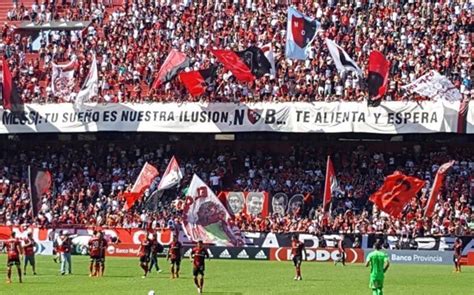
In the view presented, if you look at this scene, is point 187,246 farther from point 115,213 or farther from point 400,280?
point 400,280

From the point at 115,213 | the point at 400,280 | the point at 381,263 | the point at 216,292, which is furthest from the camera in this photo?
the point at 115,213

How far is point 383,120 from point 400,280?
17650mm

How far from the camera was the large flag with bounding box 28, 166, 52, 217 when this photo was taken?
59312mm

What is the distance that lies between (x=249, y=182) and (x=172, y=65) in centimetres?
746

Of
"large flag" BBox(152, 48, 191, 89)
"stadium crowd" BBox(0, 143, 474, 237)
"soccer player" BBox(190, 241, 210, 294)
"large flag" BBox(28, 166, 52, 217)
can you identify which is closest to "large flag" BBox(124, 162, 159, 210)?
"stadium crowd" BBox(0, 143, 474, 237)

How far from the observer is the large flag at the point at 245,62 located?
58000 millimetres

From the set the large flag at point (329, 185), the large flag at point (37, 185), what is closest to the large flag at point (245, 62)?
the large flag at point (329, 185)

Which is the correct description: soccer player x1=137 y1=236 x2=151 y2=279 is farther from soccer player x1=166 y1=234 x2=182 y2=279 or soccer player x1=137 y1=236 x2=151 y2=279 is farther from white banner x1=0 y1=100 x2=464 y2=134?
white banner x1=0 y1=100 x2=464 y2=134

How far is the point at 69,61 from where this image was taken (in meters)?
67.3

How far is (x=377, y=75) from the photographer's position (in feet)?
185

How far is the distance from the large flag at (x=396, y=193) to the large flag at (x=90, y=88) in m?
16.1

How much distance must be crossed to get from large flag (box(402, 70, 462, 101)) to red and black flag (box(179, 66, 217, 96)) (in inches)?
376

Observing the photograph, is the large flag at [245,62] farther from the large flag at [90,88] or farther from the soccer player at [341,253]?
the soccer player at [341,253]

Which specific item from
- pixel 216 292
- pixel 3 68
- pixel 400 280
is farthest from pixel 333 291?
pixel 3 68
